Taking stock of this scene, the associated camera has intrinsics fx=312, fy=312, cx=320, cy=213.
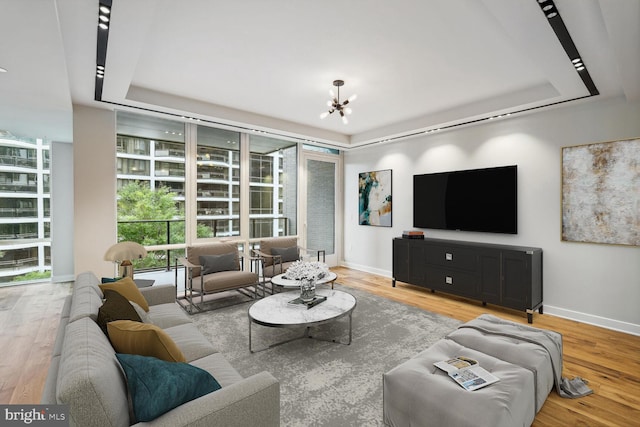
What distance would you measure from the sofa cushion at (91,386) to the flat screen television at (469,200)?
4.61m

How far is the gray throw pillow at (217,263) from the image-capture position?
170 inches

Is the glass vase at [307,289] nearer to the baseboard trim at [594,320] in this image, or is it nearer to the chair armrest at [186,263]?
the chair armrest at [186,263]

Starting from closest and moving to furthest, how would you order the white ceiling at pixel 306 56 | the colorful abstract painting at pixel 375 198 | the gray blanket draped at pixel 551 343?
the white ceiling at pixel 306 56 < the gray blanket draped at pixel 551 343 < the colorful abstract painting at pixel 375 198

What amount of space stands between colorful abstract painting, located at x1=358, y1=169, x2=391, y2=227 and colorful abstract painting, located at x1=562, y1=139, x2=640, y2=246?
273cm

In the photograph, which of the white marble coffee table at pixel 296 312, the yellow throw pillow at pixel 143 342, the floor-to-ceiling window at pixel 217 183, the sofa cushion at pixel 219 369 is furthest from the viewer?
the floor-to-ceiling window at pixel 217 183

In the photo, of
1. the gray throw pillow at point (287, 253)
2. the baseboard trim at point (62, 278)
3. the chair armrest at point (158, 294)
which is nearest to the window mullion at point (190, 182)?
the gray throw pillow at point (287, 253)

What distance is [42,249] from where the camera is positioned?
551 cm

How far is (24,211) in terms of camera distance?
17.4 feet

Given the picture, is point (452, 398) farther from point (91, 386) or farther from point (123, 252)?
point (123, 252)

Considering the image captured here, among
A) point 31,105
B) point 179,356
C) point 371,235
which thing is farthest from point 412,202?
point 31,105

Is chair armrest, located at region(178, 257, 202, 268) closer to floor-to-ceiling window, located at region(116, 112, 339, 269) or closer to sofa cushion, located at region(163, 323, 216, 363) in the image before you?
floor-to-ceiling window, located at region(116, 112, 339, 269)

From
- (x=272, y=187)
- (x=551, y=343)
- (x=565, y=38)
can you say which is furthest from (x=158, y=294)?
(x=565, y=38)

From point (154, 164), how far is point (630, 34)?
5.18 metres

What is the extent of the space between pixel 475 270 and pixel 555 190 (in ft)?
4.59
